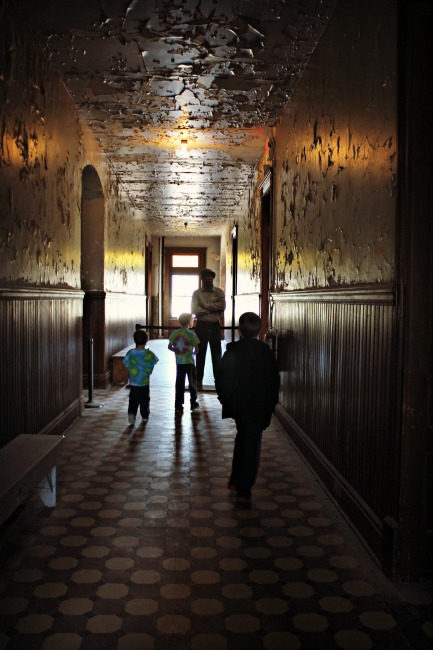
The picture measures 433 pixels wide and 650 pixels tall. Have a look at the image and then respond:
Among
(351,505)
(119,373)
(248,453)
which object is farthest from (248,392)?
(119,373)

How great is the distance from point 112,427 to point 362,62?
3910mm

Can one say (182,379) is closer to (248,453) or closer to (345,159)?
(248,453)

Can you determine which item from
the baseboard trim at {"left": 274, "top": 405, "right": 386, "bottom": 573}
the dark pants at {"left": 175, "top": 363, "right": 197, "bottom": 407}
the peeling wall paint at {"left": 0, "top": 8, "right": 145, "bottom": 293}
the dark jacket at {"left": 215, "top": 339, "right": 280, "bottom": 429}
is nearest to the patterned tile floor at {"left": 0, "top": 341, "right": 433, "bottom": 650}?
the baseboard trim at {"left": 274, "top": 405, "right": 386, "bottom": 573}

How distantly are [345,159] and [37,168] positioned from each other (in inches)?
89.4

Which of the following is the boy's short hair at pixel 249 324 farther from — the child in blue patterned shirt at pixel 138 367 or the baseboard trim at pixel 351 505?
the child in blue patterned shirt at pixel 138 367

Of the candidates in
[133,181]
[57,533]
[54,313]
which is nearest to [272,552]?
[57,533]

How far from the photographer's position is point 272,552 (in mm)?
2816

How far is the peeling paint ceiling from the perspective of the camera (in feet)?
12.3

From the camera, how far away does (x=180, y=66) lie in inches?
184

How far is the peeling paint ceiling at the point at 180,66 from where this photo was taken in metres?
3.74

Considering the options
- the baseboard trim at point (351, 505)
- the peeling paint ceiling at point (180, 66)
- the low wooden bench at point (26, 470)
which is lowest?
the baseboard trim at point (351, 505)

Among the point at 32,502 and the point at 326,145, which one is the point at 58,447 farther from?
the point at 326,145

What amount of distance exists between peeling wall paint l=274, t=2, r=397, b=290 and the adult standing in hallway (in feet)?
7.17

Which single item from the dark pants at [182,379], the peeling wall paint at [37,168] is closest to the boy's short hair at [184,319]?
the dark pants at [182,379]
